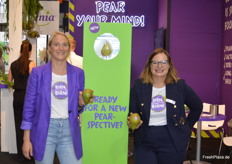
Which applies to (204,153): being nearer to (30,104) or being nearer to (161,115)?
(161,115)

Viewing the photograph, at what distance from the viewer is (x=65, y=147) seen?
2.63 m

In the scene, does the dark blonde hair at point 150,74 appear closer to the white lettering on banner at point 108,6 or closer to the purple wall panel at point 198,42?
the purple wall panel at point 198,42

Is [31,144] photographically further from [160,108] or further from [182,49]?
[182,49]

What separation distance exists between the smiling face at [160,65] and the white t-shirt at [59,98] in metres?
0.72

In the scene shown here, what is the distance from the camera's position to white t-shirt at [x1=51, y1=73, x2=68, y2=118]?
8.48 feet

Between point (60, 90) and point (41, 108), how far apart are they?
0.18 m

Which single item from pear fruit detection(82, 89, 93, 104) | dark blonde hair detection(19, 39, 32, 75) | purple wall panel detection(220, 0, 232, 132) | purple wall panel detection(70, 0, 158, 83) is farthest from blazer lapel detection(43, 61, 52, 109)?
purple wall panel detection(70, 0, 158, 83)

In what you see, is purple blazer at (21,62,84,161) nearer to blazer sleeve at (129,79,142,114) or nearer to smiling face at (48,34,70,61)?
smiling face at (48,34,70,61)

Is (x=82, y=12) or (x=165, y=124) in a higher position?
(x=82, y=12)

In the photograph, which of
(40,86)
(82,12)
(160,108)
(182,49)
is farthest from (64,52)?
(82,12)

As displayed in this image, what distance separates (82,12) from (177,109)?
5539 mm

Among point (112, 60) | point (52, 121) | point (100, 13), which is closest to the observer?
point (52, 121)

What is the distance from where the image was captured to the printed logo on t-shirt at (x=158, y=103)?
286cm

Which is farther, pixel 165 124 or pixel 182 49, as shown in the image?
pixel 182 49
